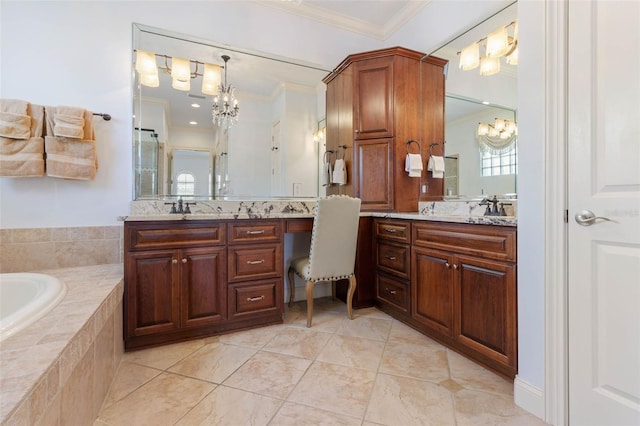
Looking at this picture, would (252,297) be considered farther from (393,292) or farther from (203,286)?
(393,292)

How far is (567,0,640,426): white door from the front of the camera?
1031 millimetres

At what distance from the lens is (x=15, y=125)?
184 centimetres

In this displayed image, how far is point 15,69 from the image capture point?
1.98 meters

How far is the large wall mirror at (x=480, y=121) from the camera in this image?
1.98 m

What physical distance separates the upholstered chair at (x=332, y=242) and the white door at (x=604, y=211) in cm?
130

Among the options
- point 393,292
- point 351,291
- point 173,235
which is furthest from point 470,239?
point 173,235

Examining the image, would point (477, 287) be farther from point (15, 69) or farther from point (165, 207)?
point (15, 69)

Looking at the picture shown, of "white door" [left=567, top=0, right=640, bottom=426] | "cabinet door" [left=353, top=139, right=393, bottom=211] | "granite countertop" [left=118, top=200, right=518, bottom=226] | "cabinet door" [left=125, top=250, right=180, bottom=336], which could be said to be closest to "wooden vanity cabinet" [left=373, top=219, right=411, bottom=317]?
"granite countertop" [left=118, top=200, right=518, bottom=226]

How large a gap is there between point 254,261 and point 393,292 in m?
1.13

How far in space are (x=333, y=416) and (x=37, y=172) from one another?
236cm

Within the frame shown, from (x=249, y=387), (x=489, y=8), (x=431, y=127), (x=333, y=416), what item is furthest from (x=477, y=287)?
(x=489, y=8)

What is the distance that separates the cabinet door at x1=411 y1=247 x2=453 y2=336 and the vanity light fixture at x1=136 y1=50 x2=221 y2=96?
7.46 feet

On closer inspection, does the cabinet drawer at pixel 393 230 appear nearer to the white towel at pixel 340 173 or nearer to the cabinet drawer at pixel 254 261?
the white towel at pixel 340 173

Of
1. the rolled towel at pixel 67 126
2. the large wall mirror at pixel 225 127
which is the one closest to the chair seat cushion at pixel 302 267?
the large wall mirror at pixel 225 127
